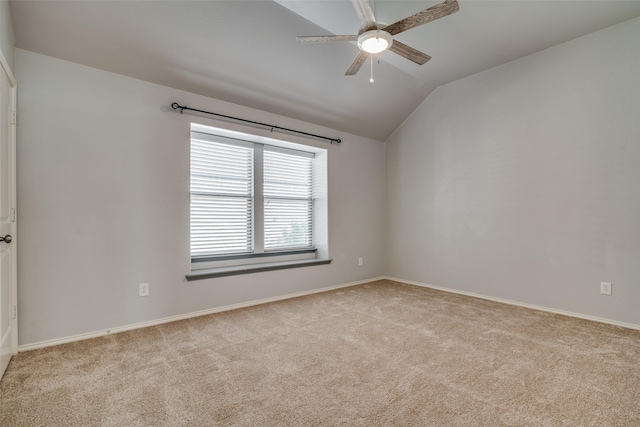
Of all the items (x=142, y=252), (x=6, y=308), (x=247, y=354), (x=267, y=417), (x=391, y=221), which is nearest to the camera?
(x=267, y=417)

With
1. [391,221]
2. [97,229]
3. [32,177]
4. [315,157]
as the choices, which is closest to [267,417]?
[97,229]

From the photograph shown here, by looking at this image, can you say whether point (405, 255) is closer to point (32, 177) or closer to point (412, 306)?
point (412, 306)

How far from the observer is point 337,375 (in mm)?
2047

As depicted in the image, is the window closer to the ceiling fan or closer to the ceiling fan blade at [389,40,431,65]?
the ceiling fan

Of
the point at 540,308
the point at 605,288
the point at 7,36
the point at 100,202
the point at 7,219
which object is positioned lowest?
the point at 540,308

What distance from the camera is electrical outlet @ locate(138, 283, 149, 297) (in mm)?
2957

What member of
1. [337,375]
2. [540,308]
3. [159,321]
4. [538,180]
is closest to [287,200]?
[159,321]

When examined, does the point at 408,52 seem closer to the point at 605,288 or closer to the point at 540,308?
the point at 605,288

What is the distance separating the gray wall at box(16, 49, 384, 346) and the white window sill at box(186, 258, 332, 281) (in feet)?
0.27

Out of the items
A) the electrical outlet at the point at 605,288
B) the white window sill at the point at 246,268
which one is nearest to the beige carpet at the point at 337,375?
the electrical outlet at the point at 605,288

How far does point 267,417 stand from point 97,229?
2.29 m

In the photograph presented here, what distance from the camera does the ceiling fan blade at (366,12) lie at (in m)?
1.92

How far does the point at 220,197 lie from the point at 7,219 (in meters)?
1.89

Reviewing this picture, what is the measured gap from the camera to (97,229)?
9.00ft
